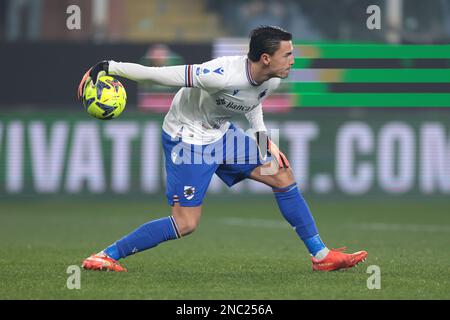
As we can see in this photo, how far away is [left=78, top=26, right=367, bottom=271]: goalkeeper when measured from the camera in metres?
7.75

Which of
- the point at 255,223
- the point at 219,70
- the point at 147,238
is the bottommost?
the point at 255,223

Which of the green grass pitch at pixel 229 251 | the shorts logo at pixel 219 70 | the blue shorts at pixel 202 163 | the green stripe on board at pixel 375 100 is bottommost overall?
the green grass pitch at pixel 229 251

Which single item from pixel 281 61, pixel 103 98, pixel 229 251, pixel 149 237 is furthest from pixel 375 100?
pixel 103 98

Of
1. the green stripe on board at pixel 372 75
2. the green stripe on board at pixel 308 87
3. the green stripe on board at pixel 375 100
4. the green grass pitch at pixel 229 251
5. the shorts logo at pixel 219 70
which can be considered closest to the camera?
the green grass pitch at pixel 229 251

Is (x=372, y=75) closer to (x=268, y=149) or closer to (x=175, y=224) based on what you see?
(x=268, y=149)

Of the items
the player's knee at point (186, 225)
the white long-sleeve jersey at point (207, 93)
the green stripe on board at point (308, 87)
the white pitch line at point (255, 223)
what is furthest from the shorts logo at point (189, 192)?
the green stripe on board at point (308, 87)

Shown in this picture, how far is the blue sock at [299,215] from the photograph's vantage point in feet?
27.1

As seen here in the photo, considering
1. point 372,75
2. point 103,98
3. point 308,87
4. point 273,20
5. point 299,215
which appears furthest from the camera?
point 273,20

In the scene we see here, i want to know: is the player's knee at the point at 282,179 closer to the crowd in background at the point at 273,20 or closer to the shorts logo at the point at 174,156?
the shorts logo at the point at 174,156

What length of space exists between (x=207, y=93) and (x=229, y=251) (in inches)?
96.6

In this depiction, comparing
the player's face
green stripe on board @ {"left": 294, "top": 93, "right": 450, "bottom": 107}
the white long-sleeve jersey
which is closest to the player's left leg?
the white long-sleeve jersey

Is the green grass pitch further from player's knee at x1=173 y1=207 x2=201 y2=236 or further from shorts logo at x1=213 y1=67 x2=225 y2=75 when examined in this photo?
shorts logo at x1=213 y1=67 x2=225 y2=75

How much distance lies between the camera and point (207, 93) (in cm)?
813

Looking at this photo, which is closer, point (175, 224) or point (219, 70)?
point (219, 70)
